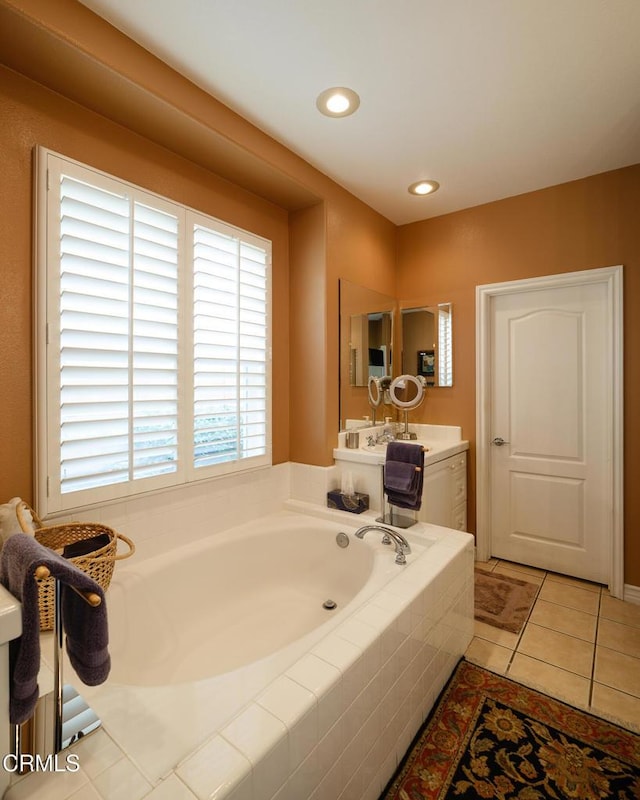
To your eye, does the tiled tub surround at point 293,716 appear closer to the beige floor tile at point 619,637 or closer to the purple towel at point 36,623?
the purple towel at point 36,623

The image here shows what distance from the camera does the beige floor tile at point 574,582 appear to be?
2.72 metres

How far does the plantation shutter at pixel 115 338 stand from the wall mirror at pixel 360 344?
1186mm

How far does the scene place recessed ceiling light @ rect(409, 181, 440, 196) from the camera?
108 inches

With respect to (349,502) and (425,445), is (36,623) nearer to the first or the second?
(349,502)

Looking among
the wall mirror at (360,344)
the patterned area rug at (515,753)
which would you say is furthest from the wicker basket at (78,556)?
the wall mirror at (360,344)

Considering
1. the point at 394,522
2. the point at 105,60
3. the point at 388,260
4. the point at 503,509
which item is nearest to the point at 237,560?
the point at 394,522

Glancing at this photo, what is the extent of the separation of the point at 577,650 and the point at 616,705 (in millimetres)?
→ 369

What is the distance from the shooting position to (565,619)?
2387 mm

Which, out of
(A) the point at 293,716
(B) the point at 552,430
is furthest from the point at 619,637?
(A) the point at 293,716

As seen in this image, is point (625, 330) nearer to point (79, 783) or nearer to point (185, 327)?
point (185, 327)

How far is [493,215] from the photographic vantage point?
3025 millimetres

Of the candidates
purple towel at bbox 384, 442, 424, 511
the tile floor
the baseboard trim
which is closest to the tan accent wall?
purple towel at bbox 384, 442, 424, 511

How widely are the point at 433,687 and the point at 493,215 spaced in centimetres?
300

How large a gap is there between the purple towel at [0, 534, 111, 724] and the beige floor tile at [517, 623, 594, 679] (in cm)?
210
